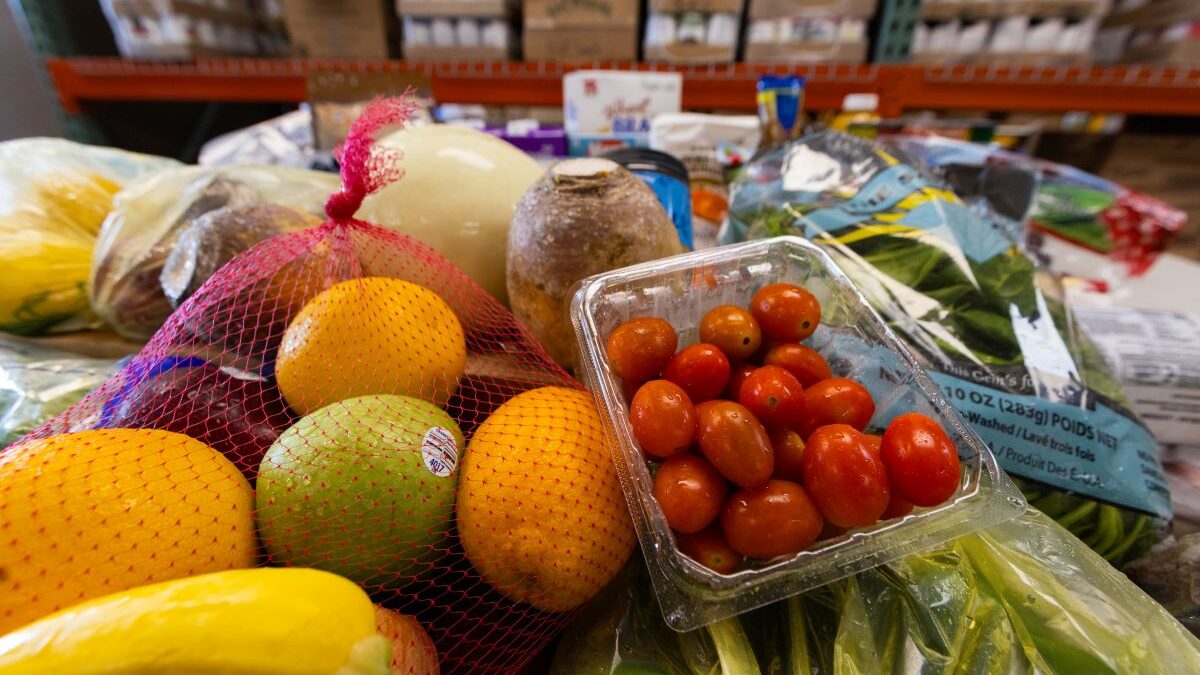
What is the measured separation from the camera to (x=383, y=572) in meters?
0.45

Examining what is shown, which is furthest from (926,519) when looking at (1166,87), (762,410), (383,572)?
(1166,87)

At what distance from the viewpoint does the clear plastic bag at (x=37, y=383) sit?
66 cm

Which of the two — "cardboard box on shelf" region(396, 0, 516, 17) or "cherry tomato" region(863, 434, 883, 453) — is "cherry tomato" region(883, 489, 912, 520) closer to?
"cherry tomato" region(863, 434, 883, 453)

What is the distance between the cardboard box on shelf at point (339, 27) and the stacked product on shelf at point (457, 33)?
10 cm

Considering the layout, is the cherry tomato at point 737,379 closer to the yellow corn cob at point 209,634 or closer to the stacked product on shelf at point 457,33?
the yellow corn cob at point 209,634

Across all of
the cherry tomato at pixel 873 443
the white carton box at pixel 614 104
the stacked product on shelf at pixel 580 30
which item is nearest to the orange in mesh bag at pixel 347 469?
the cherry tomato at pixel 873 443

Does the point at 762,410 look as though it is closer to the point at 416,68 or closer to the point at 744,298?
the point at 744,298

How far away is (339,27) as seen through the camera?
6.79ft

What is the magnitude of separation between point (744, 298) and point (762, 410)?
273 millimetres

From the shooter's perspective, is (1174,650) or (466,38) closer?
(1174,650)


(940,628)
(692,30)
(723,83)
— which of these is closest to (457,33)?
(692,30)

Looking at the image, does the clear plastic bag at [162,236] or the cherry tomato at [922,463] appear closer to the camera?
the cherry tomato at [922,463]

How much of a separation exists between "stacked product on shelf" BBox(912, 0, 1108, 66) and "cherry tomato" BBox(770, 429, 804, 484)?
1.92 m

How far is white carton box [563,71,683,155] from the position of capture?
54.4 inches
